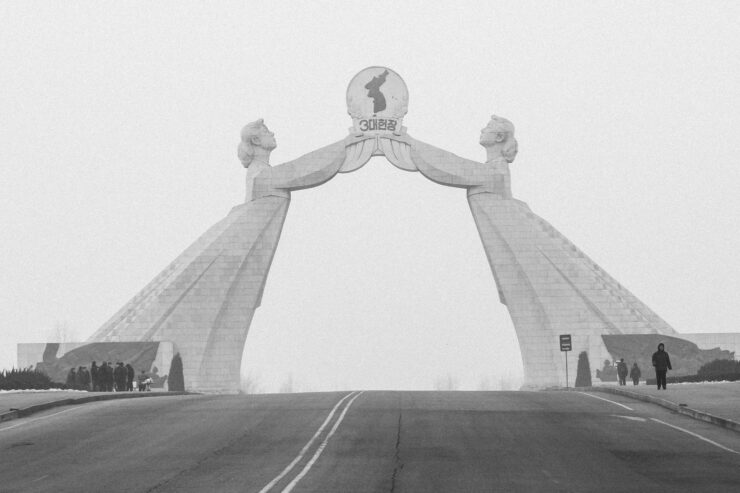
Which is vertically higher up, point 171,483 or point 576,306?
point 576,306

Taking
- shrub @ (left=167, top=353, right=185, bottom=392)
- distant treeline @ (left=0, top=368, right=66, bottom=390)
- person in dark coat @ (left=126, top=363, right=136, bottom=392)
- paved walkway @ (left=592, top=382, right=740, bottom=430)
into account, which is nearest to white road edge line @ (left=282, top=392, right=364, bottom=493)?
paved walkway @ (left=592, top=382, right=740, bottom=430)

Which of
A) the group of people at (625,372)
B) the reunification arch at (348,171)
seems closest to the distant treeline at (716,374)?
the group of people at (625,372)

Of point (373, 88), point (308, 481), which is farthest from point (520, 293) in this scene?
point (308, 481)

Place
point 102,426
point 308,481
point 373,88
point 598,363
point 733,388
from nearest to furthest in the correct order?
point 308,481, point 102,426, point 733,388, point 598,363, point 373,88

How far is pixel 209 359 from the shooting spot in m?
56.2

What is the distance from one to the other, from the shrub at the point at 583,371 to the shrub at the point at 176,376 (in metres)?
16.8

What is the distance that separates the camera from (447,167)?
58000 millimetres

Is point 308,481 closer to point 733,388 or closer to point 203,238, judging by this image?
point 733,388

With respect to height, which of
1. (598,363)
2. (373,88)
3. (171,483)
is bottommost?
(171,483)

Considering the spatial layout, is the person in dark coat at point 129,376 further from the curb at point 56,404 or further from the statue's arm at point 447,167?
the statue's arm at point 447,167

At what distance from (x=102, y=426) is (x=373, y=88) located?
35.5m

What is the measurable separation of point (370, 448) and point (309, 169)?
127 feet

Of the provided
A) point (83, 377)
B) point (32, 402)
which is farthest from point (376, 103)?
point (32, 402)

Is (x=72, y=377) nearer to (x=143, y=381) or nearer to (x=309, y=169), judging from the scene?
(x=143, y=381)
